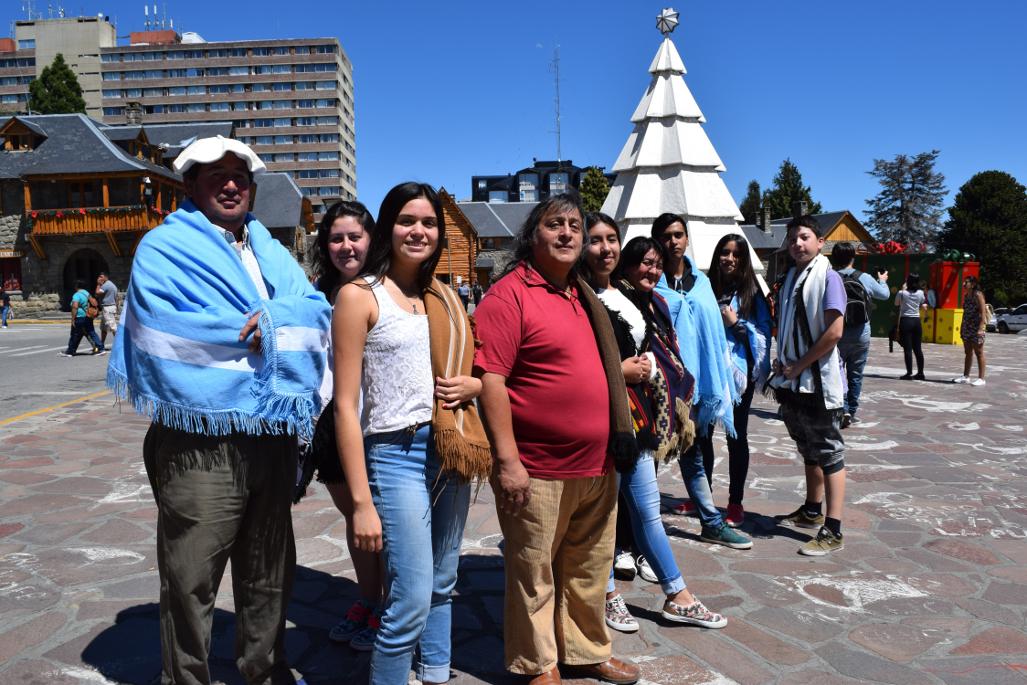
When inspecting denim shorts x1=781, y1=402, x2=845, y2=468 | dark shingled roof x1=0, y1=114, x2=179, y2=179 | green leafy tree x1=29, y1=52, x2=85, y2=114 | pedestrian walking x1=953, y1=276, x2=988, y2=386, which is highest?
green leafy tree x1=29, y1=52, x2=85, y2=114

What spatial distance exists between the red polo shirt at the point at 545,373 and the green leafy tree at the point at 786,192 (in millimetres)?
72645

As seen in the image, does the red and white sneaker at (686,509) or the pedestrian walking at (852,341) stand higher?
the pedestrian walking at (852,341)

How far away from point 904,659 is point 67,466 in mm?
6807

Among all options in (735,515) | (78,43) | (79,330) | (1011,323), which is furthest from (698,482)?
(78,43)

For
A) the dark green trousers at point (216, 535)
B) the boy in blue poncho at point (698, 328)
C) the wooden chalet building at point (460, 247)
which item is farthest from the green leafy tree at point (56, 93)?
the dark green trousers at point (216, 535)

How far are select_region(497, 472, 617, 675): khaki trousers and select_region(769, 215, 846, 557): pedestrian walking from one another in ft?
6.67

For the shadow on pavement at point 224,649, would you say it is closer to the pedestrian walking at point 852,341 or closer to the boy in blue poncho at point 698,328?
the boy in blue poncho at point 698,328

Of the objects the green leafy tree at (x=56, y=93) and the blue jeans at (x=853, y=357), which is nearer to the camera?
the blue jeans at (x=853, y=357)

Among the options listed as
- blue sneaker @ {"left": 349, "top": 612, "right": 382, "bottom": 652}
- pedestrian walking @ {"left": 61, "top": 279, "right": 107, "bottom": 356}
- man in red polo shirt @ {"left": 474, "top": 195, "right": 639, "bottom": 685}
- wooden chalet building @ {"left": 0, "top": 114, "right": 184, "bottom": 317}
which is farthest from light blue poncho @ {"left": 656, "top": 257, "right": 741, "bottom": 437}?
wooden chalet building @ {"left": 0, "top": 114, "right": 184, "bottom": 317}

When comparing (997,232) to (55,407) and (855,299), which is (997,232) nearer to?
(855,299)

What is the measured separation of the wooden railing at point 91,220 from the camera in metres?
35.8

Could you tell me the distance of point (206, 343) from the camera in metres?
2.30

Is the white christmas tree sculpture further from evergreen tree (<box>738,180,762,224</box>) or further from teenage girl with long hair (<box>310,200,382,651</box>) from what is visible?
evergreen tree (<box>738,180,762,224</box>)

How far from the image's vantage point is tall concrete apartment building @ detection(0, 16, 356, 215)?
101 m
